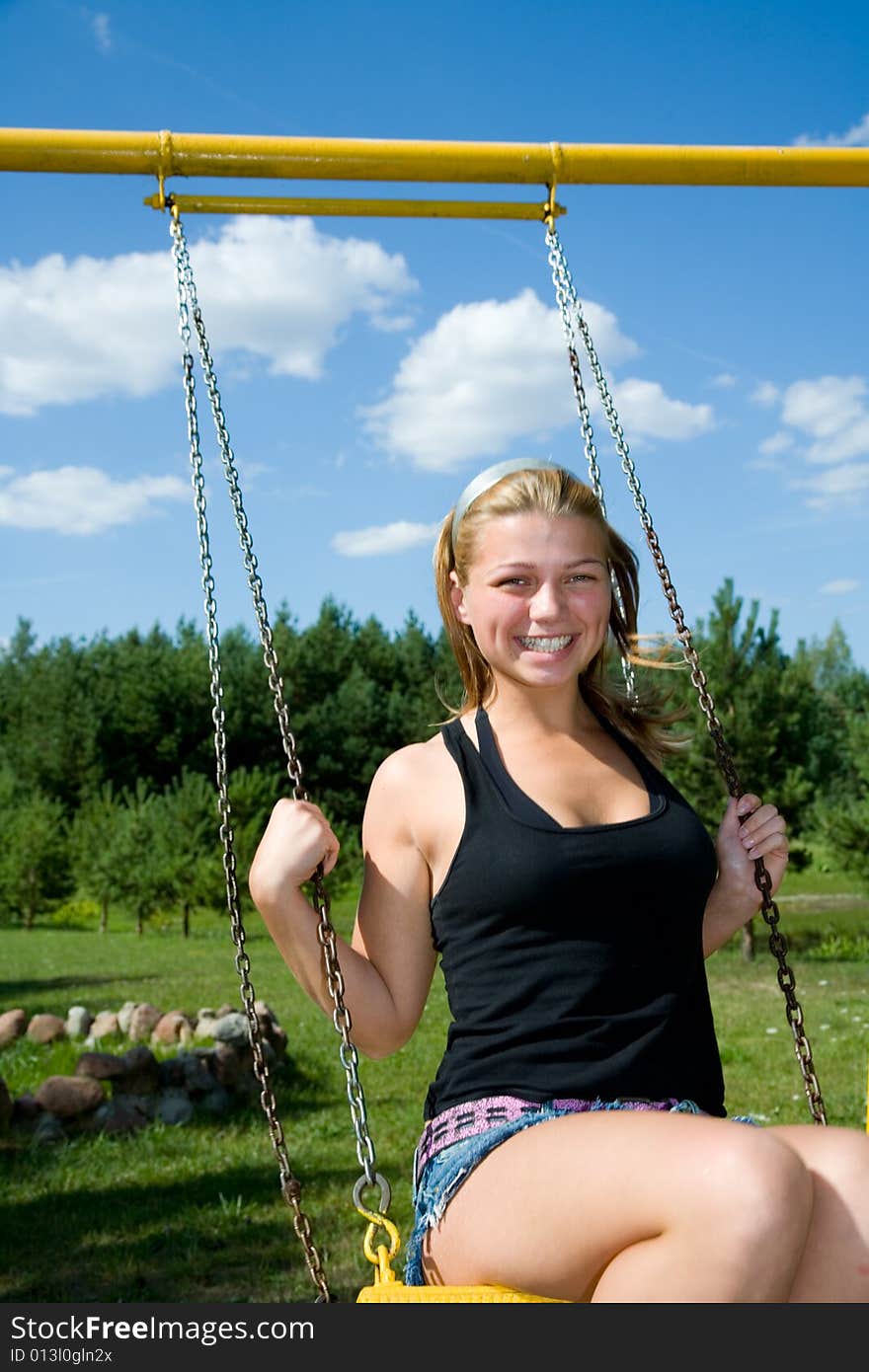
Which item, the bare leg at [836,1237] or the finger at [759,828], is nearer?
the bare leg at [836,1237]

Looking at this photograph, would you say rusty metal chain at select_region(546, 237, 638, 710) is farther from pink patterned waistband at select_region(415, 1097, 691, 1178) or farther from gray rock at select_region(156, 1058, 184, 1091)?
gray rock at select_region(156, 1058, 184, 1091)

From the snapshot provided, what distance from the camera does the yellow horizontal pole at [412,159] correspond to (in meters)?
2.47

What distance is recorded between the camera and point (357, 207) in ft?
8.66

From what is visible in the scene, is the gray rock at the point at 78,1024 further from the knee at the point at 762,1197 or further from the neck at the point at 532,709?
the knee at the point at 762,1197

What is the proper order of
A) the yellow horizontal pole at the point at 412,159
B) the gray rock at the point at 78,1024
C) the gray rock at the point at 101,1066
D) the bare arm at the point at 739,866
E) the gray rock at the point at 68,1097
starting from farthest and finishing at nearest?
the gray rock at the point at 78,1024 → the gray rock at the point at 101,1066 → the gray rock at the point at 68,1097 → the yellow horizontal pole at the point at 412,159 → the bare arm at the point at 739,866

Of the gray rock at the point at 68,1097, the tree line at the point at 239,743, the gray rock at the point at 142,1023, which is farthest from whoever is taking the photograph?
the tree line at the point at 239,743

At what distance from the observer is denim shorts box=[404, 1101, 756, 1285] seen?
5.42 ft

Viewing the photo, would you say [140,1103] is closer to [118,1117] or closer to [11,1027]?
[118,1117]

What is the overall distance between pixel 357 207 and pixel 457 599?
1.02 m

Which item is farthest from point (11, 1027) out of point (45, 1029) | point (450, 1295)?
point (450, 1295)

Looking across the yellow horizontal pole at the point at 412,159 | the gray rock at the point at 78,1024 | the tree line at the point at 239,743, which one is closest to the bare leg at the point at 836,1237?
the yellow horizontal pole at the point at 412,159

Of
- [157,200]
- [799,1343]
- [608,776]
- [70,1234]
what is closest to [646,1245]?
[799,1343]

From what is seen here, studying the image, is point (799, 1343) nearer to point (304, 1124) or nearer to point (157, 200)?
point (157, 200)

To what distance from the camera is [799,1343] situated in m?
1.49
